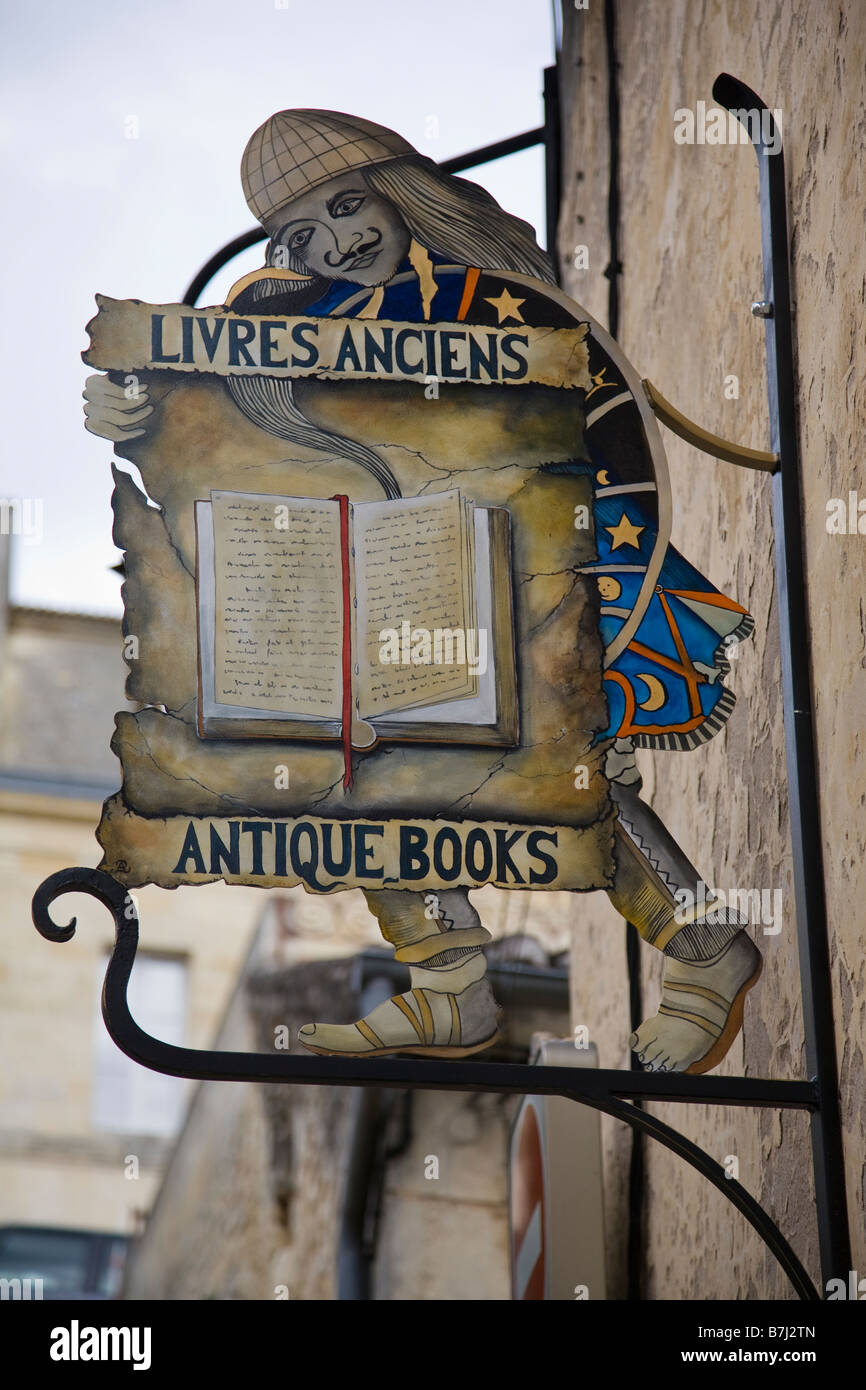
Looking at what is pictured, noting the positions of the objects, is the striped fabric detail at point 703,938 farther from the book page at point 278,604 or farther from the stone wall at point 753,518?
the book page at point 278,604

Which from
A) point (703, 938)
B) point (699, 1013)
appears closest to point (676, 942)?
point (703, 938)

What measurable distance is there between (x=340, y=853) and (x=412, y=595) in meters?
0.56

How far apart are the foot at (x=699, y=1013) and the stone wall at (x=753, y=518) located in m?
0.20

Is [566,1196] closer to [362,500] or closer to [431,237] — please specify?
[362,500]

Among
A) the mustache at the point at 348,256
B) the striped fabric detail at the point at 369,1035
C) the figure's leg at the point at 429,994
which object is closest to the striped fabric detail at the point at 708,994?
the figure's leg at the point at 429,994

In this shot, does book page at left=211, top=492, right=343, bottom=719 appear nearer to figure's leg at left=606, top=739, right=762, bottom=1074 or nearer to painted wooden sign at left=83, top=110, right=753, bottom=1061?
painted wooden sign at left=83, top=110, right=753, bottom=1061

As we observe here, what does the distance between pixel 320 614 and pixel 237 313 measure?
70 cm

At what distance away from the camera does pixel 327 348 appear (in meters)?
3.81

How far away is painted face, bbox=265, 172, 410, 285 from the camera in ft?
12.8

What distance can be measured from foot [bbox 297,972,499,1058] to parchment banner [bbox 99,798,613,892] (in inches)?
8.4

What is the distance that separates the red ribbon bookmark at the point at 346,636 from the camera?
11.4 feet

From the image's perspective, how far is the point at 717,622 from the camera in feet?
12.1

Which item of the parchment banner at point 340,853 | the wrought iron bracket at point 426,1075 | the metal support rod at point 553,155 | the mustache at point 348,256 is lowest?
the wrought iron bracket at point 426,1075
